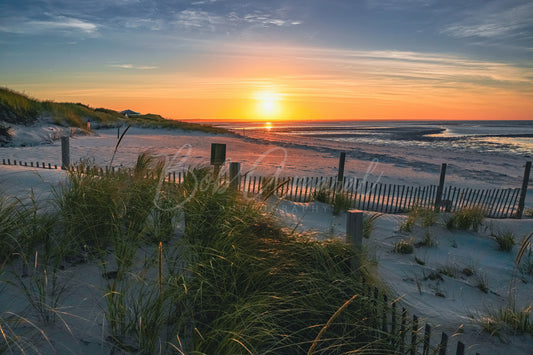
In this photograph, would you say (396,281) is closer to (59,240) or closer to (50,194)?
(59,240)

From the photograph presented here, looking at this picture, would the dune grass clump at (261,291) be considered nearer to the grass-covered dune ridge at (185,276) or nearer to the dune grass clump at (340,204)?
the grass-covered dune ridge at (185,276)

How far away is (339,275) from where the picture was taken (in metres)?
3.21

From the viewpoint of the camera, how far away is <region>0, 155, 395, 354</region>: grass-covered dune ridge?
246 cm

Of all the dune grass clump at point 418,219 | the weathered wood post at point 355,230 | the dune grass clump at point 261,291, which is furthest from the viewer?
the dune grass clump at point 418,219

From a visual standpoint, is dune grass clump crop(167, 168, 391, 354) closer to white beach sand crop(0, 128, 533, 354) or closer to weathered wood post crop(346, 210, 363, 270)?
weathered wood post crop(346, 210, 363, 270)

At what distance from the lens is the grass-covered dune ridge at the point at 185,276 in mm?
2465

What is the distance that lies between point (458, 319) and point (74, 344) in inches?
147

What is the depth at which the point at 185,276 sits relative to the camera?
3109 mm

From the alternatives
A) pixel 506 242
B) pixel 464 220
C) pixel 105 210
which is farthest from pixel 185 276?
pixel 464 220

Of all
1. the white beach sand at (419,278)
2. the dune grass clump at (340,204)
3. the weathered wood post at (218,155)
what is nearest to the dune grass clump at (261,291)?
the white beach sand at (419,278)

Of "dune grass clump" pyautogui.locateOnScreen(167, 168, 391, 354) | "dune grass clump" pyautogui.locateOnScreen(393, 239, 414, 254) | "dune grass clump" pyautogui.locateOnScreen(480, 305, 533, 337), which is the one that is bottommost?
"dune grass clump" pyautogui.locateOnScreen(393, 239, 414, 254)

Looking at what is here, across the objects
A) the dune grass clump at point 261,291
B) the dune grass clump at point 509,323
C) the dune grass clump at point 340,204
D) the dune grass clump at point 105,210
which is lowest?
the dune grass clump at point 509,323

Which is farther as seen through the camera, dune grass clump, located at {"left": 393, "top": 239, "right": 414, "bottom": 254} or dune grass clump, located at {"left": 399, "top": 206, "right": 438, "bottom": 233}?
dune grass clump, located at {"left": 399, "top": 206, "right": 438, "bottom": 233}

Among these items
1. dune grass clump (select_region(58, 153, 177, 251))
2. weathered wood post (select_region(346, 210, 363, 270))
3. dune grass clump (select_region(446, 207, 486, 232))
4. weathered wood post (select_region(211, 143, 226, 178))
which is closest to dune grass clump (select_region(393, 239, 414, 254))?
dune grass clump (select_region(446, 207, 486, 232))
